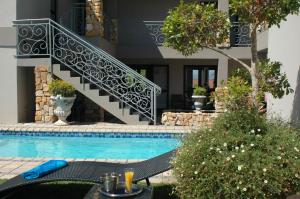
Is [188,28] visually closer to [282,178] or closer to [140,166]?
[140,166]

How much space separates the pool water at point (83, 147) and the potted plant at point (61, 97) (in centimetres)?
128

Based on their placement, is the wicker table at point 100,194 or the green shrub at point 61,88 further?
the green shrub at point 61,88

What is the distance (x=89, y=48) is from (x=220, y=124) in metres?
9.03

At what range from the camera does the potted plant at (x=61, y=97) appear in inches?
490

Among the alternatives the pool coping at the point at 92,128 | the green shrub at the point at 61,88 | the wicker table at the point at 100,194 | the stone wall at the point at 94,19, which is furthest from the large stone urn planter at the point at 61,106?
the wicker table at the point at 100,194

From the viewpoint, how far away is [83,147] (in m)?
10.9

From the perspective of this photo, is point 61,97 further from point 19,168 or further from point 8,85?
point 19,168

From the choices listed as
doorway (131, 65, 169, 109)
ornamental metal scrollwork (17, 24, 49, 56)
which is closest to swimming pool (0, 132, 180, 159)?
ornamental metal scrollwork (17, 24, 49, 56)

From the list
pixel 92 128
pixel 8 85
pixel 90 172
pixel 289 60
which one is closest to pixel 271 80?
pixel 289 60

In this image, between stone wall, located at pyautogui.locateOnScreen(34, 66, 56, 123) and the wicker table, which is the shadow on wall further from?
stone wall, located at pyautogui.locateOnScreen(34, 66, 56, 123)

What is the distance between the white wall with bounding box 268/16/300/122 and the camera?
7.74 meters

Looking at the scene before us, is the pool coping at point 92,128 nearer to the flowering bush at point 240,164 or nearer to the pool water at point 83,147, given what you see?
the pool water at point 83,147

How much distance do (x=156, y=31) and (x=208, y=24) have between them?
1176cm

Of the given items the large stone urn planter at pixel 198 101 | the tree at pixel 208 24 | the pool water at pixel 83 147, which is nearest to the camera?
the tree at pixel 208 24
